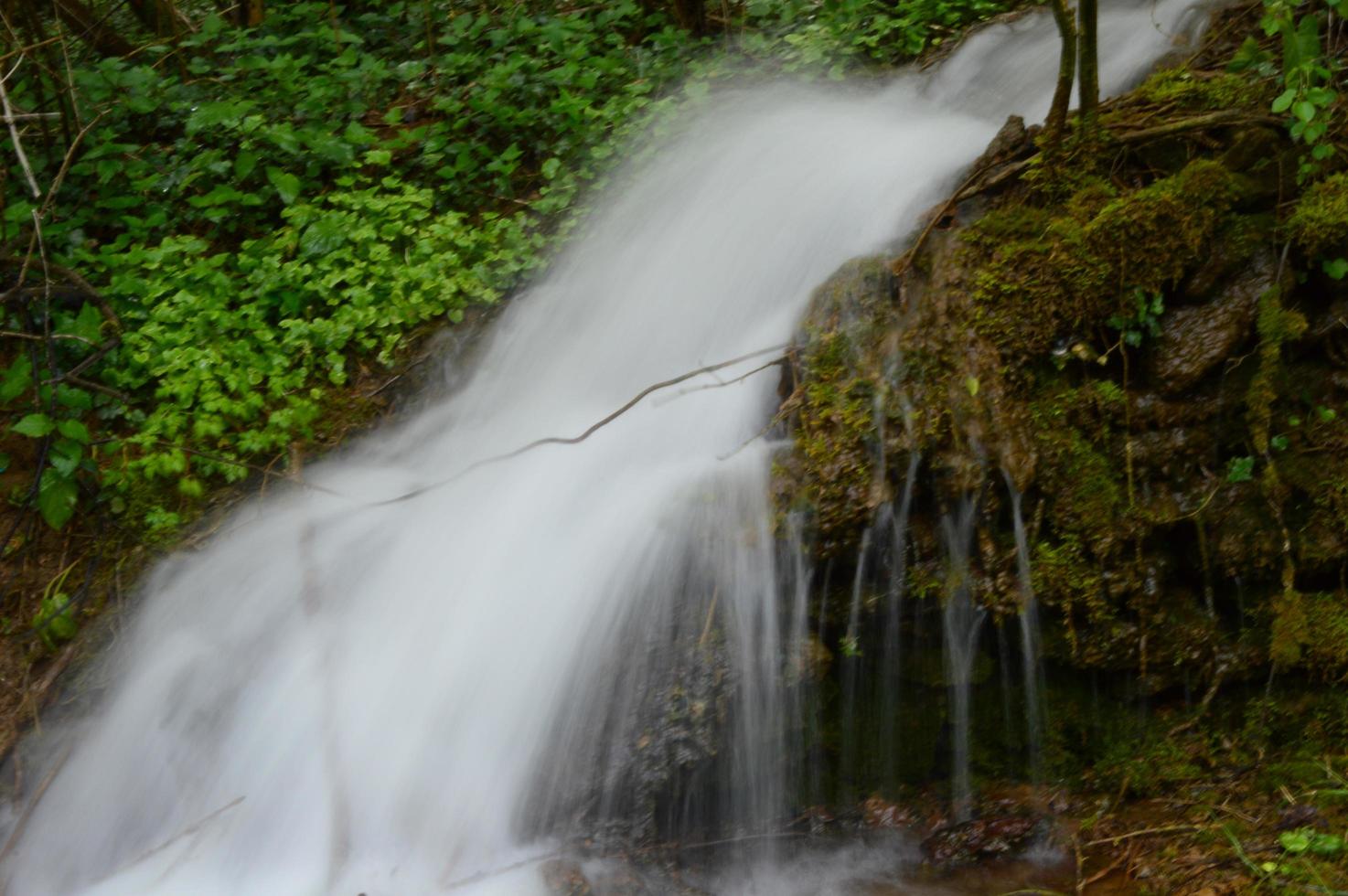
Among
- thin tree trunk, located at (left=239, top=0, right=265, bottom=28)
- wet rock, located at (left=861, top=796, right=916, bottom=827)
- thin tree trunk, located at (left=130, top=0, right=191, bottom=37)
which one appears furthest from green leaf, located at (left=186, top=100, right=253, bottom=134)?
wet rock, located at (left=861, top=796, right=916, bottom=827)

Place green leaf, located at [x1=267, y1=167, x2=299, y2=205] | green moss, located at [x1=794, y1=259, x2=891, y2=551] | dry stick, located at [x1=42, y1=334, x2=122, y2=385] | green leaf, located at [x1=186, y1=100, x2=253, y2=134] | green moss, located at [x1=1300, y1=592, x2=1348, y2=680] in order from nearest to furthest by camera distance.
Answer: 1. green moss, located at [x1=1300, y1=592, x2=1348, y2=680]
2. green moss, located at [x1=794, y1=259, x2=891, y2=551]
3. dry stick, located at [x1=42, y1=334, x2=122, y2=385]
4. green leaf, located at [x1=267, y1=167, x2=299, y2=205]
5. green leaf, located at [x1=186, y1=100, x2=253, y2=134]

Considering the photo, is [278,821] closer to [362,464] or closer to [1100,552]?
[362,464]

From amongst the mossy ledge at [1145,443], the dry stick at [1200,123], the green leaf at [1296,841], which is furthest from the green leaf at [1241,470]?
the dry stick at [1200,123]

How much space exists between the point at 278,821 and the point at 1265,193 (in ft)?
12.9

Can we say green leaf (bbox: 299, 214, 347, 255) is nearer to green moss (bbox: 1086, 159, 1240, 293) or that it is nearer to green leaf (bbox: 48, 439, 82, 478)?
green leaf (bbox: 48, 439, 82, 478)

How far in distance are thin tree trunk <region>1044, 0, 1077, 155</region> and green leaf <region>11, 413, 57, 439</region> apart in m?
4.01

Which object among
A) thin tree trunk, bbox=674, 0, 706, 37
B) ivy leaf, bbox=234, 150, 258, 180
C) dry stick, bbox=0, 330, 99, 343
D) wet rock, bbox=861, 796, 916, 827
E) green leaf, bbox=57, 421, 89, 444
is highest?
thin tree trunk, bbox=674, 0, 706, 37

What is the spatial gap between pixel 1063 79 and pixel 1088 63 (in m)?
0.09

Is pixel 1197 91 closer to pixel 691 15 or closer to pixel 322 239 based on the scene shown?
pixel 691 15

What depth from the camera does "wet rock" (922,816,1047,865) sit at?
10.5ft

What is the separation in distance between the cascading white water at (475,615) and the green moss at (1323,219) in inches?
53.6

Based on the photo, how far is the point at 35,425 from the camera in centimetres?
398

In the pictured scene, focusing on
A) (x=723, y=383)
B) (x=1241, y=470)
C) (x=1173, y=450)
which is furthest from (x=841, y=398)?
(x=1241, y=470)

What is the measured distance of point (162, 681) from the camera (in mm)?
3730
